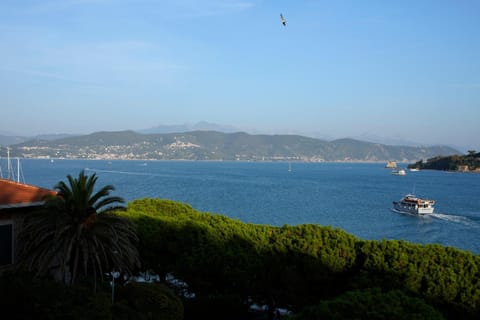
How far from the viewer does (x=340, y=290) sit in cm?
1817

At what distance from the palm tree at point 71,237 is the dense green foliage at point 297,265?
4822 millimetres

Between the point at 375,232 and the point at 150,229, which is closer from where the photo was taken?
the point at 150,229

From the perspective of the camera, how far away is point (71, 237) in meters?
13.3

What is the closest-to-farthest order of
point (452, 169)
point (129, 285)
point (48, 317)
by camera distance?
point (48, 317)
point (129, 285)
point (452, 169)

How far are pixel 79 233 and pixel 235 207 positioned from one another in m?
51.1

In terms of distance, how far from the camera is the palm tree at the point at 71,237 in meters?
13.1

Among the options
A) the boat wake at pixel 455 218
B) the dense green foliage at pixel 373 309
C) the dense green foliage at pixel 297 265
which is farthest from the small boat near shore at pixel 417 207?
the dense green foliage at pixel 373 309

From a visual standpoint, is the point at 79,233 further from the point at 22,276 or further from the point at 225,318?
the point at 225,318

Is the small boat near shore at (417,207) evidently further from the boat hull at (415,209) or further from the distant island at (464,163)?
the distant island at (464,163)

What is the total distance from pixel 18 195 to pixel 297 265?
36.6 ft

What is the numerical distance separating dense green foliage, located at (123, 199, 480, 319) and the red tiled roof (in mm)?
5885

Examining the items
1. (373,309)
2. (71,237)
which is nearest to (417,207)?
(71,237)

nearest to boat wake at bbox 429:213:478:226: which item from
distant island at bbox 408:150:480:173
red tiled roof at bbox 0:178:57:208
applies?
red tiled roof at bbox 0:178:57:208

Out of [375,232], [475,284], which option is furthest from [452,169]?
[475,284]
